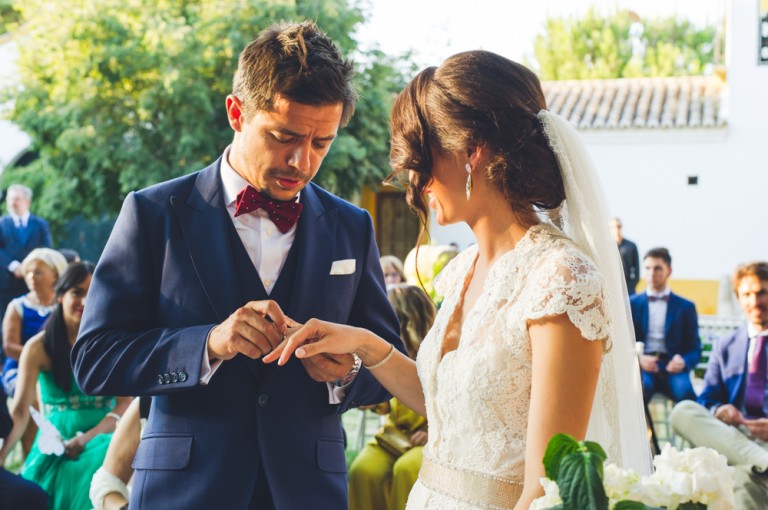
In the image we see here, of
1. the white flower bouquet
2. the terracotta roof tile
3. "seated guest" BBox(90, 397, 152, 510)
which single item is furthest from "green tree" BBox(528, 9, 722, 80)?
the white flower bouquet

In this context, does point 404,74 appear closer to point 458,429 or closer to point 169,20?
point 169,20

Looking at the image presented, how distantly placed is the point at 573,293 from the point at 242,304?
912 millimetres

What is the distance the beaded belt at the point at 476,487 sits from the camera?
7.02 feet

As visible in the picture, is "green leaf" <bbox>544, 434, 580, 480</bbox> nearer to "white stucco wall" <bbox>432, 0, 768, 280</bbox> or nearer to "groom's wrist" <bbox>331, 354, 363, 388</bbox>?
"groom's wrist" <bbox>331, 354, 363, 388</bbox>

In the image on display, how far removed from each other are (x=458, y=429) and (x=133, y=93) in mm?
14839

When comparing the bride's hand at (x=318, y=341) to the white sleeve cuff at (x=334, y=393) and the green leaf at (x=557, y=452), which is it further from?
the green leaf at (x=557, y=452)

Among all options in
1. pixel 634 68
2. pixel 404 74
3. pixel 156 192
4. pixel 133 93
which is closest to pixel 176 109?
pixel 133 93

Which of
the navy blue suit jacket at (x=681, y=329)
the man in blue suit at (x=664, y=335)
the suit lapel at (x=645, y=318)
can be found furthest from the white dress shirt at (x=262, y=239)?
the suit lapel at (x=645, y=318)

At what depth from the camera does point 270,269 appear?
2.51 metres

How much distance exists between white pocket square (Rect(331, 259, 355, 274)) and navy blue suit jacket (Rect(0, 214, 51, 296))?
8.78 m

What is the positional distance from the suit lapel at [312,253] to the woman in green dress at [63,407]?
296 centimetres

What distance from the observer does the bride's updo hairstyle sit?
2.16 meters

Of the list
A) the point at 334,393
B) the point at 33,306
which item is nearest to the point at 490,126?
the point at 334,393

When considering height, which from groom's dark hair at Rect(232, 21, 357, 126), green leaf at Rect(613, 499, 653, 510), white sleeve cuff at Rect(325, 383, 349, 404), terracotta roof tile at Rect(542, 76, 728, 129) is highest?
groom's dark hair at Rect(232, 21, 357, 126)
